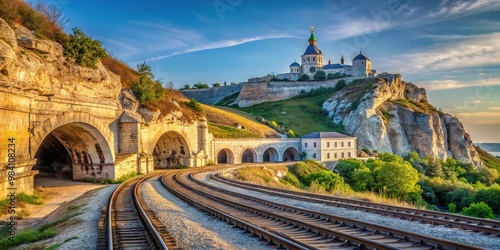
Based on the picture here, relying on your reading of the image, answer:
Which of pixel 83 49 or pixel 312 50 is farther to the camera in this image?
pixel 312 50

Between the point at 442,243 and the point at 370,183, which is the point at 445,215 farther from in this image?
the point at 370,183

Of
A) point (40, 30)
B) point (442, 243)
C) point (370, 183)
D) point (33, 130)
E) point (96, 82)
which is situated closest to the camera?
point (442, 243)

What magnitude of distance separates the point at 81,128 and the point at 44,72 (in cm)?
428

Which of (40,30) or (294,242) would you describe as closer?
(294,242)

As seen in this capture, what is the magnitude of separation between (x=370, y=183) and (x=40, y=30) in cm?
3675

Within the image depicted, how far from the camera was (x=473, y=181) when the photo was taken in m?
68.3

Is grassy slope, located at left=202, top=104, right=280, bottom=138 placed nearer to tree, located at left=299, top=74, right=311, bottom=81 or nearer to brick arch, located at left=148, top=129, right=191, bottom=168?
brick arch, located at left=148, top=129, right=191, bottom=168

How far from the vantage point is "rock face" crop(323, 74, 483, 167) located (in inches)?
3438

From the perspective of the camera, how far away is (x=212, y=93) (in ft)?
420

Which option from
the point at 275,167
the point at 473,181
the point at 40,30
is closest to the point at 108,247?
the point at 40,30

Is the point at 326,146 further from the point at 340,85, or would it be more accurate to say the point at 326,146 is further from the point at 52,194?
the point at 340,85

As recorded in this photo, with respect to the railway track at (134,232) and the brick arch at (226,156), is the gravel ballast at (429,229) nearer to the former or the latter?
the railway track at (134,232)

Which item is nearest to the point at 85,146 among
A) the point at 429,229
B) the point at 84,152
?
the point at 84,152

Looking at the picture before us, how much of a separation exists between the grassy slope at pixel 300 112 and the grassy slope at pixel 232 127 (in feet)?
30.1
